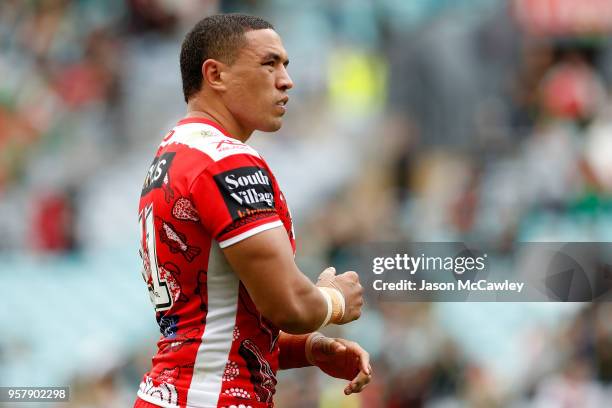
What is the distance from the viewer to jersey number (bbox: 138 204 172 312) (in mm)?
2803

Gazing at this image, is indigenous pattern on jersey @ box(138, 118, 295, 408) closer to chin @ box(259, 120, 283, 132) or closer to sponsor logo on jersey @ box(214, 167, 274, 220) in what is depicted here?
sponsor logo on jersey @ box(214, 167, 274, 220)

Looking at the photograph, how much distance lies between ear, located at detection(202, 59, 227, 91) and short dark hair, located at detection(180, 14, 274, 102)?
0.06 feet

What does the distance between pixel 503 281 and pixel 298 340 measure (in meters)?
4.17

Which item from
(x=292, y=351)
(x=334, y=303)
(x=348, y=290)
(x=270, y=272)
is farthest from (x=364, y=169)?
(x=270, y=272)

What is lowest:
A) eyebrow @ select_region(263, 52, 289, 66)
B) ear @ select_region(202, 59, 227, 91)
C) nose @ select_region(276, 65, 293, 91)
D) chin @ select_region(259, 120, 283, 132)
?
chin @ select_region(259, 120, 283, 132)

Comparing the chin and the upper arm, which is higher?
the chin

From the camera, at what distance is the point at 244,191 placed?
103 inches

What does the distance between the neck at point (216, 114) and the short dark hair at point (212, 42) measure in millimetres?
52

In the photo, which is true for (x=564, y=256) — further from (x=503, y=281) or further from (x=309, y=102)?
(x=309, y=102)

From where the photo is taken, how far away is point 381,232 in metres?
8.14

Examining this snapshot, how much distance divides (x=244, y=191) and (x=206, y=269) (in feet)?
0.83

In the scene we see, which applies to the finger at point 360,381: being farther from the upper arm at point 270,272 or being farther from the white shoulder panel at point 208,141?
the white shoulder panel at point 208,141

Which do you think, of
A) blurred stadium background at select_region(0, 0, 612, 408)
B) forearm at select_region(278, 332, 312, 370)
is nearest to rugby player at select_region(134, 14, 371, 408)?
forearm at select_region(278, 332, 312, 370)

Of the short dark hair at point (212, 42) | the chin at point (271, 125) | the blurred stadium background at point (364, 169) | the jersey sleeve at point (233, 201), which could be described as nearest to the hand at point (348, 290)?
the jersey sleeve at point (233, 201)
